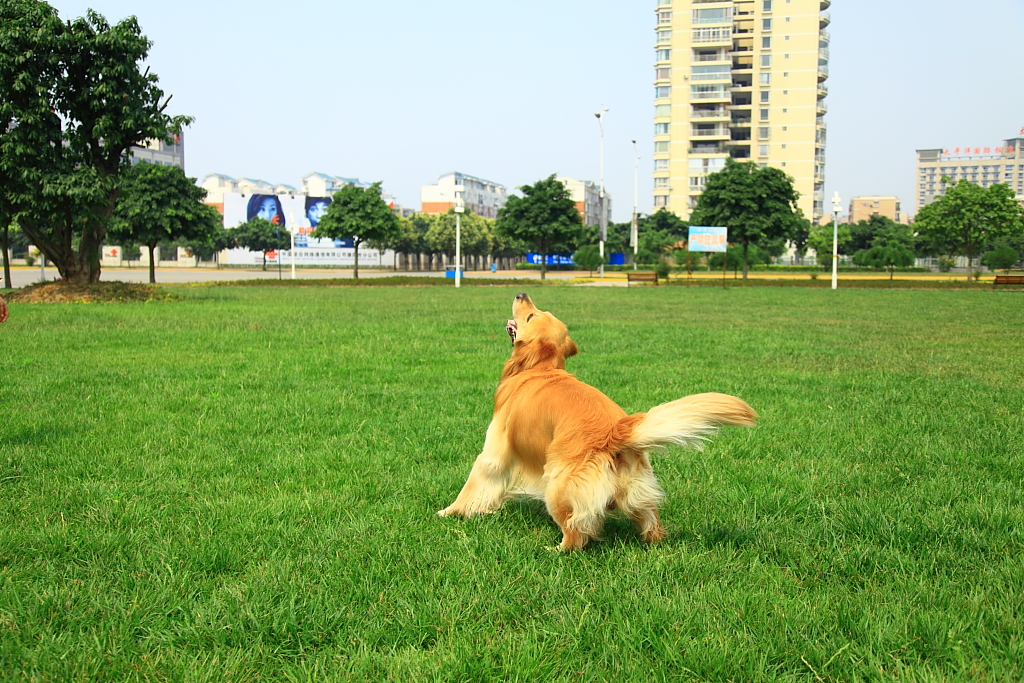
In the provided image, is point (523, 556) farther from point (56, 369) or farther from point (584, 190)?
point (584, 190)

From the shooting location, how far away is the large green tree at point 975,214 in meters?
41.5

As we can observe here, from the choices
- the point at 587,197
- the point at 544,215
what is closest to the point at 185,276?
the point at 544,215

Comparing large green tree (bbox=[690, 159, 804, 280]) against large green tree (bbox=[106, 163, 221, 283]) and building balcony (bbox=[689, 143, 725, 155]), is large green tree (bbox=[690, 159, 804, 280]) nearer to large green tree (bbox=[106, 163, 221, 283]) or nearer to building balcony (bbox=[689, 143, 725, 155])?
large green tree (bbox=[106, 163, 221, 283])

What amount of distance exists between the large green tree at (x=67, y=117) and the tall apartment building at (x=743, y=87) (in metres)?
80.8

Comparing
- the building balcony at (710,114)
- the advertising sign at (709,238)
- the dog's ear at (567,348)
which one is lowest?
the dog's ear at (567,348)

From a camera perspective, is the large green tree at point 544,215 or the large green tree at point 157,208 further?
the large green tree at point 544,215

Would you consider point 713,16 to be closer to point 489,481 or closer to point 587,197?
point 587,197

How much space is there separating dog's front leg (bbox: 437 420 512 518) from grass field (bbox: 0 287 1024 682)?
139 millimetres

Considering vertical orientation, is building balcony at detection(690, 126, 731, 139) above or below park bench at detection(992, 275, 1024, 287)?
above

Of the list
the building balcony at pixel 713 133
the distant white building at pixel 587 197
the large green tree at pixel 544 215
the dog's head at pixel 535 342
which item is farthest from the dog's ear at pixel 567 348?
the distant white building at pixel 587 197

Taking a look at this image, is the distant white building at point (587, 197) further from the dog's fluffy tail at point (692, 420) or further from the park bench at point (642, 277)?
the dog's fluffy tail at point (692, 420)

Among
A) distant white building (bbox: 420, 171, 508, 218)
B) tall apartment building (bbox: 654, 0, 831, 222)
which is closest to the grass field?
tall apartment building (bbox: 654, 0, 831, 222)

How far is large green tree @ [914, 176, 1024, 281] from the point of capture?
4147 centimetres

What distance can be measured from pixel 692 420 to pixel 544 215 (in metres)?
41.0
